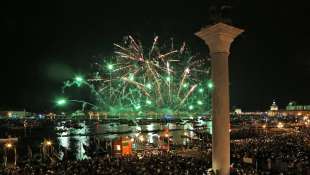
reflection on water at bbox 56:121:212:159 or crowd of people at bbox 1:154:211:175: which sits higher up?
crowd of people at bbox 1:154:211:175

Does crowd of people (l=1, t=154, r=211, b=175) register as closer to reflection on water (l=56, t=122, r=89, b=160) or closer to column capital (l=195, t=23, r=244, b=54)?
column capital (l=195, t=23, r=244, b=54)

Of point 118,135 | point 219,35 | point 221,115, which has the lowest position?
point 118,135

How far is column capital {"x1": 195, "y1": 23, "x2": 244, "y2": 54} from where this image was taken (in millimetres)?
10062

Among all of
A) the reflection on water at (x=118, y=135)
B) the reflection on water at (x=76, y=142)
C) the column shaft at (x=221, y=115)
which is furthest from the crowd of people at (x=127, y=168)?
the reflection on water at (x=118, y=135)

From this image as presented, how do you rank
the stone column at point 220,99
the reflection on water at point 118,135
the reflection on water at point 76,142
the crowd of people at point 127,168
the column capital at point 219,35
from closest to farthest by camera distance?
the column capital at point 219,35 < the stone column at point 220,99 < the crowd of people at point 127,168 < the reflection on water at point 76,142 < the reflection on water at point 118,135

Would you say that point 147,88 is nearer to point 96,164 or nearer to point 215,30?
point 96,164

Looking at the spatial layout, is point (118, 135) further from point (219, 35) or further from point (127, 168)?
point (219, 35)

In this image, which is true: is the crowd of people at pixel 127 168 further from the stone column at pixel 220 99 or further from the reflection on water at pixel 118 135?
the reflection on water at pixel 118 135

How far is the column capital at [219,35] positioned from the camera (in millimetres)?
10062

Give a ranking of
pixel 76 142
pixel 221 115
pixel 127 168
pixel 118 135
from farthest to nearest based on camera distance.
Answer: pixel 118 135
pixel 76 142
pixel 127 168
pixel 221 115

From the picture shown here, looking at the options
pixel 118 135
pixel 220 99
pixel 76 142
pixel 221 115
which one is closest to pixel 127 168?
pixel 221 115

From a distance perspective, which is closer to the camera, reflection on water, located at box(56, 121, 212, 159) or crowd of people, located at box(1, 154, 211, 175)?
crowd of people, located at box(1, 154, 211, 175)

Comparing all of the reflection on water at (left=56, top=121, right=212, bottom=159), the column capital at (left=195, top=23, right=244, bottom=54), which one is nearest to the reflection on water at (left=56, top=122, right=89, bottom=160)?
the reflection on water at (left=56, top=121, right=212, bottom=159)

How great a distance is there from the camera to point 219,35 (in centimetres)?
1010
